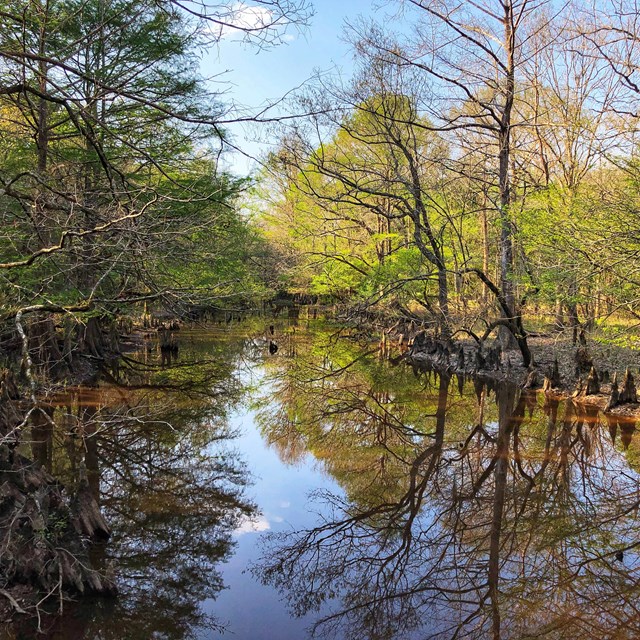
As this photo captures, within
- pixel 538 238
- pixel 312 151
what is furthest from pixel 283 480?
pixel 312 151

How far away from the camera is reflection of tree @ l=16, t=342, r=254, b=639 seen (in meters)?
4.21

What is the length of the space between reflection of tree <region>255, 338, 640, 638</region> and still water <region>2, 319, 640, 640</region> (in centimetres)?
2

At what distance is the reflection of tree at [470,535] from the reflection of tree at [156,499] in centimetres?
81

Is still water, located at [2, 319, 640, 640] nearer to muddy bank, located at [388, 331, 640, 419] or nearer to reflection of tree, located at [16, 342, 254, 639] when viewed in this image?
reflection of tree, located at [16, 342, 254, 639]

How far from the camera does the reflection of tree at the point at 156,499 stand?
421cm

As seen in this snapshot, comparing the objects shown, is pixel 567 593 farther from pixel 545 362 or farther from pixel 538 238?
pixel 545 362

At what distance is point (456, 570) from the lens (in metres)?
5.08

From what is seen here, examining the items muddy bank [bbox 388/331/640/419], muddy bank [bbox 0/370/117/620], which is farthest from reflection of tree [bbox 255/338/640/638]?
muddy bank [bbox 0/370/117/620]

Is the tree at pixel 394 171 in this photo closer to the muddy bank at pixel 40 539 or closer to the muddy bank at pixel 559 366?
the muddy bank at pixel 559 366

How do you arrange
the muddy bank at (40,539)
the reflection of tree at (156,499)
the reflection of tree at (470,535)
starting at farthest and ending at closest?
the reflection of tree at (470,535), the reflection of tree at (156,499), the muddy bank at (40,539)

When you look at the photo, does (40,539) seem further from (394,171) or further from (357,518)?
(394,171)

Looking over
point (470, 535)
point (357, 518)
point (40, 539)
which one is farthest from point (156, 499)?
point (470, 535)

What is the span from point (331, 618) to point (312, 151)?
13552 millimetres

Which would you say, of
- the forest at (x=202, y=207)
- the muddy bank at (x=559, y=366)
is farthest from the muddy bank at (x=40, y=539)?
the muddy bank at (x=559, y=366)
